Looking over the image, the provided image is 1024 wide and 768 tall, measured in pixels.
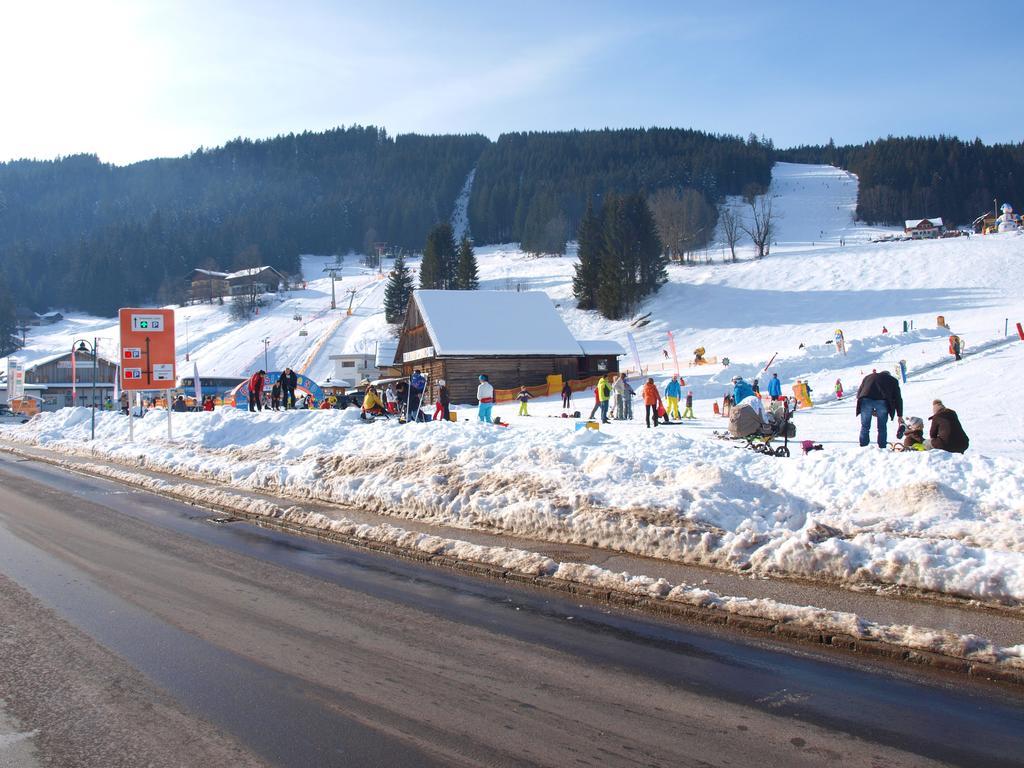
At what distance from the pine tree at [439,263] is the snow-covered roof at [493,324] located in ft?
152

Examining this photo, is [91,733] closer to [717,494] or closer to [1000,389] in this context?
[717,494]

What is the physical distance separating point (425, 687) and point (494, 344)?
40331 mm

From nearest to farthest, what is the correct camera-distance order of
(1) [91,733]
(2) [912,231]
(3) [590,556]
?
1. (1) [91,733]
2. (3) [590,556]
3. (2) [912,231]

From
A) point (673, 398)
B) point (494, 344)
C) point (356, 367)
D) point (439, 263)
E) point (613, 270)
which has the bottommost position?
point (356, 367)

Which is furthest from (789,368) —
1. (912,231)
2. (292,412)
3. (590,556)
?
(912,231)

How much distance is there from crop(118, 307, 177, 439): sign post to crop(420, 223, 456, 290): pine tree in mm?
72328

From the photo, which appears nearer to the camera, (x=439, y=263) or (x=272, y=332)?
(x=439, y=263)

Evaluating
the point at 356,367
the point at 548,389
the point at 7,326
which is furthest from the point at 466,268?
the point at 7,326

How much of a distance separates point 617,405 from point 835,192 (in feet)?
485

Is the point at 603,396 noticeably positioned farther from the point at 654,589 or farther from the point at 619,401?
the point at 654,589

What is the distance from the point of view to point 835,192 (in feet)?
507

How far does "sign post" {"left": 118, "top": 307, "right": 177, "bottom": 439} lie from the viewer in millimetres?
22797

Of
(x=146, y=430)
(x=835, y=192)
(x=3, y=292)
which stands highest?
(x=835, y=192)

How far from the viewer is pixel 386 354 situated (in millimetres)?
59219
